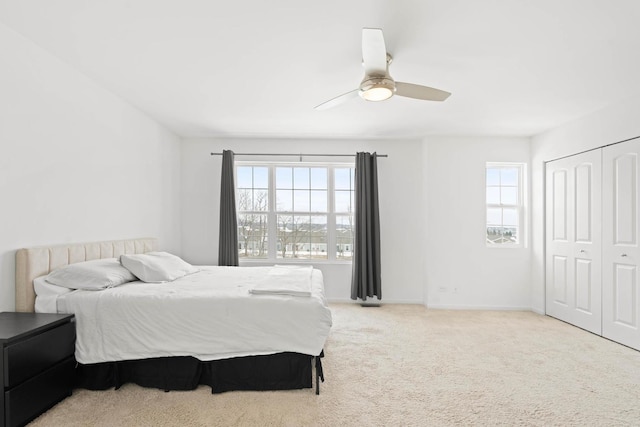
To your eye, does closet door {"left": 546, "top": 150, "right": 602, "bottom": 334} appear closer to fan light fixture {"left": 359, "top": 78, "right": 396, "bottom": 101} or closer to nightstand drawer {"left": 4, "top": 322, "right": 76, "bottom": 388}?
fan light fixture {"left": 359, "top": 78, "right": 396, "bottom": 101}

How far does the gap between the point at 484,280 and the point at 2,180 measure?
5.36 meters

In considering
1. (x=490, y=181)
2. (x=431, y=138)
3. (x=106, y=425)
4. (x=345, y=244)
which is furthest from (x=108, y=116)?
(x=490, y=181)

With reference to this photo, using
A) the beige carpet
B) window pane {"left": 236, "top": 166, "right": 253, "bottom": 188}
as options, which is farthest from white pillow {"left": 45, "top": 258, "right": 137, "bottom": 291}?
window pane {"left": 236, "top": 166, "right": 253, "bottom": 188}

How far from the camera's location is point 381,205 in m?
5.51

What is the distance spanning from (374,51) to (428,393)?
2.37m

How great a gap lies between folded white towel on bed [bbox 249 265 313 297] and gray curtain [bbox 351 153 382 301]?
5.51 feet

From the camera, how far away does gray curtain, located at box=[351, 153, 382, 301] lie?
5.24 metres

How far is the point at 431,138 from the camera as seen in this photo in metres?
5.29

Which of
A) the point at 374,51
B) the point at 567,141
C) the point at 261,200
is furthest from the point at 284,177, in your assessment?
the point at 567,141

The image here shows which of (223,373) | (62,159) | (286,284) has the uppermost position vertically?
(62,159)

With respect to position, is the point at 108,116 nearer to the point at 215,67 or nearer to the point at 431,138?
the point at 215,67

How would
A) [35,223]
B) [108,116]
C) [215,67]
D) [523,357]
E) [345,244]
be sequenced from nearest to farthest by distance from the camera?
[35,223] → [215,67] → [523,357] → [108,116] → [345,244]

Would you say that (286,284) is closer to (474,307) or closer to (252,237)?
(252,237)

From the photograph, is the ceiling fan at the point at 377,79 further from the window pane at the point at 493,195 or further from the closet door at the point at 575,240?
the window pane at the point at 493,195
